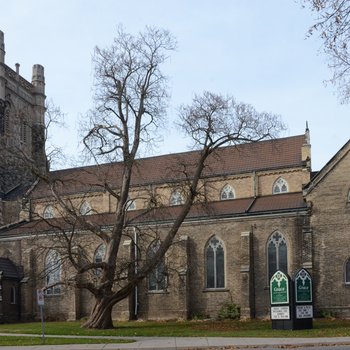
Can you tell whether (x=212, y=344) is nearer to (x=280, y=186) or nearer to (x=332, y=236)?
(x=332, y=236)

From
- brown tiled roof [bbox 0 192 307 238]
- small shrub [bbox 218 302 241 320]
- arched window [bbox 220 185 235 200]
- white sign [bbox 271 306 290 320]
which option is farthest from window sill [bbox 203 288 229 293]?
white sign [bbox 271 306 290 320]

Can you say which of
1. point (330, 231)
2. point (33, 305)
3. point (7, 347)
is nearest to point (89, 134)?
point (7, 347)

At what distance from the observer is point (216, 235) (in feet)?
146

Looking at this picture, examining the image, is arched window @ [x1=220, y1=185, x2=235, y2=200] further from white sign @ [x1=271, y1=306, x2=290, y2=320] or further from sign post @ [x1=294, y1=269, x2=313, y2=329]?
white sign @ [x1=271, y1=306, x2=290, y2=320]

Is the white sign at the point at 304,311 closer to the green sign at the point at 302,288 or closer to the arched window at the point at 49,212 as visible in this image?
the green sign at the point at 302,288

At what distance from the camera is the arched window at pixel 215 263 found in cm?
4397

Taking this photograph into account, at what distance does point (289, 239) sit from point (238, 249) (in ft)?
11.2

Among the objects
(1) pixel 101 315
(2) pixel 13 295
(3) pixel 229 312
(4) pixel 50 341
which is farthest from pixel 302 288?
(2) pixel 13 295

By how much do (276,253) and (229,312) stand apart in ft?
15.2

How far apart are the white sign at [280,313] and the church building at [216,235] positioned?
23.1 feet

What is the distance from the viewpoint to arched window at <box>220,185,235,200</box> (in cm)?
4800

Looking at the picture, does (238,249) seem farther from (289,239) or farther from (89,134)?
(89,134)

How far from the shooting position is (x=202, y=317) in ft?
141

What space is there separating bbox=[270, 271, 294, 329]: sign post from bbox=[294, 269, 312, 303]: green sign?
1.56 ft
